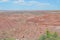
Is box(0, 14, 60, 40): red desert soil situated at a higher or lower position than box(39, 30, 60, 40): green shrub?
higher

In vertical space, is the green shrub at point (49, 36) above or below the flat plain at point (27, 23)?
below

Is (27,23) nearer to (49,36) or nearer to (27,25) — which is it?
(27,25)

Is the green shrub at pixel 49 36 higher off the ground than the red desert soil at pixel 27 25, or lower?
lower

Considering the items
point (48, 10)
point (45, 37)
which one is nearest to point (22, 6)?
point (48, 10)

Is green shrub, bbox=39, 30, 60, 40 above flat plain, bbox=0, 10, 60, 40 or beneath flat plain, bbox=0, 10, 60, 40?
beneath

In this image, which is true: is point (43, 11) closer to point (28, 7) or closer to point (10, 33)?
point (28, 7)

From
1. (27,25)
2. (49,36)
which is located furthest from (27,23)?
(49,36)

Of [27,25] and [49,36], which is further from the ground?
[27,25]

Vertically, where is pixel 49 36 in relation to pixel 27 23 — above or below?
below
